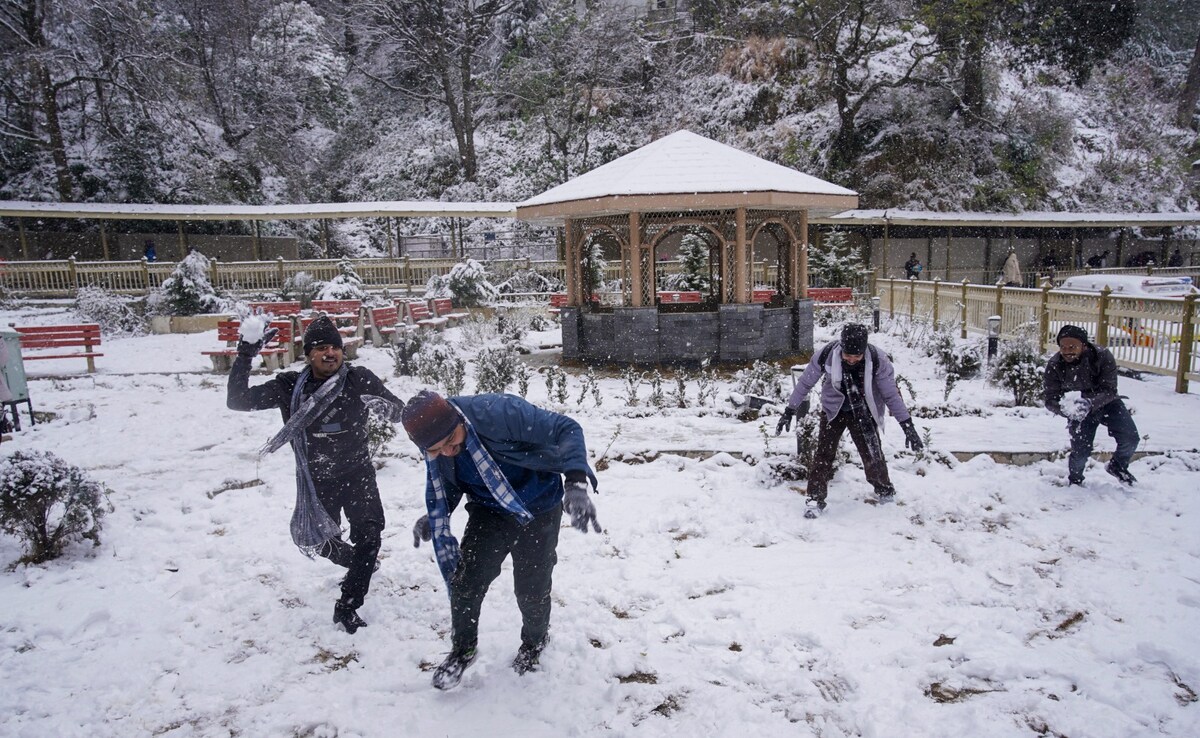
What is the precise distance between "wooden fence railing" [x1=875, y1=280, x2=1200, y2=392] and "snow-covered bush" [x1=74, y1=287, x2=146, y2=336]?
18.5m

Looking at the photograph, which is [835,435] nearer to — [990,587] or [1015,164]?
[990,587]

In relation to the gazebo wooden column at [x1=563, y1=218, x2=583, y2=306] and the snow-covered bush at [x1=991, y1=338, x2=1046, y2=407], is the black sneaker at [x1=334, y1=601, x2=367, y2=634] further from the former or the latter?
the gazebo wooden column at [x1=563, y1=218, x2=583, y2=306]

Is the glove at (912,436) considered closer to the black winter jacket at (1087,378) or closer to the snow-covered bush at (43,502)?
the black winter jacket at (1087,378)

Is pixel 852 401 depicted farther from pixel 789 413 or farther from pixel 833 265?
pixel 833 265

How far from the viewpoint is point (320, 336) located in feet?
11.7

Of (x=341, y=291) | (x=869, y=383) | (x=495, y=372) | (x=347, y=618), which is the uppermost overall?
(x=341, y=291)

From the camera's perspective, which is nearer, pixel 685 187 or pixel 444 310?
pixel 685 187

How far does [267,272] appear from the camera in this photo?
2166 centimetres

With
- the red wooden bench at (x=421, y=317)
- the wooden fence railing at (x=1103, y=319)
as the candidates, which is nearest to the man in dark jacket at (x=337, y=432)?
the wooden fence railing at (x=1103, y=319)

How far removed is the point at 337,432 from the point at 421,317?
12.1 metres

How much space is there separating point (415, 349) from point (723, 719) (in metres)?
8.67

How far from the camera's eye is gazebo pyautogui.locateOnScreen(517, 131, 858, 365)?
10578mm

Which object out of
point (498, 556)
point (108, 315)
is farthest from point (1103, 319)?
point (108, 315)

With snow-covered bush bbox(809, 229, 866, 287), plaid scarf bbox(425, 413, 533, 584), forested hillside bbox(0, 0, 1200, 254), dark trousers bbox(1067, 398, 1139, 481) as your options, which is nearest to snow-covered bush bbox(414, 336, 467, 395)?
plaid scarf bbox(425, 413, 533, 584)
